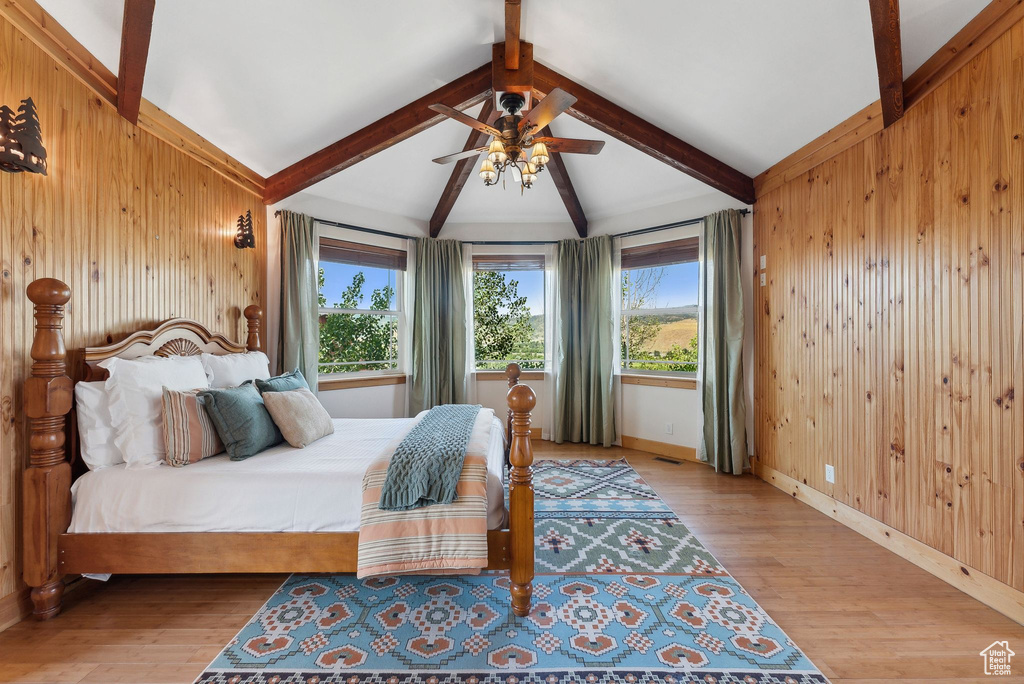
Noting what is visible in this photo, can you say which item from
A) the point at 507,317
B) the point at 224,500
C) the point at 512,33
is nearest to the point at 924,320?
the point at 512,33

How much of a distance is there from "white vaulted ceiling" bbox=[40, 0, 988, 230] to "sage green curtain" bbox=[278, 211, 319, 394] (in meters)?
0.52

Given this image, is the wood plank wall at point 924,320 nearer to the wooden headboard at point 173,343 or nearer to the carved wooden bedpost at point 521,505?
the carved wooden bedpost at point 521,505

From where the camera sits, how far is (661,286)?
4570 mm

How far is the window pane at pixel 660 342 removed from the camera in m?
4.37

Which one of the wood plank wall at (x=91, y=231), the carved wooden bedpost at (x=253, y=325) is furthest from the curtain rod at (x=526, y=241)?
the wood plank wall at (x=91, y=231)

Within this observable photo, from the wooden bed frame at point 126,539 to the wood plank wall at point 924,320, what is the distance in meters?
2.08

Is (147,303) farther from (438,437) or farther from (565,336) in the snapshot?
(565,336)

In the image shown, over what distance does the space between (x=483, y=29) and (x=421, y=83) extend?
60 centimetres

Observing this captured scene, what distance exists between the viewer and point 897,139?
8.06 ft

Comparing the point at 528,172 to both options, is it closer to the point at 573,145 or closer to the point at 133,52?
the point at 573,145

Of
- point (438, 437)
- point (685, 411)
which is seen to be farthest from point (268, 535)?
point (685, 411)

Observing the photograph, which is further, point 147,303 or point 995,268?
point 147,303

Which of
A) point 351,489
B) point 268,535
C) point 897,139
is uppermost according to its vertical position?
point 897,139

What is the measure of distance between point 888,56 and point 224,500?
3.80 m
